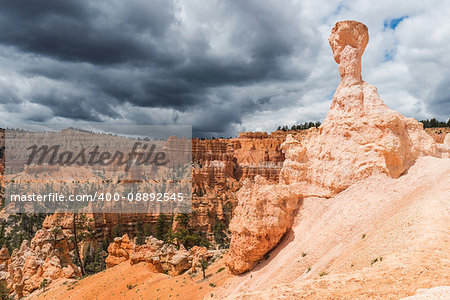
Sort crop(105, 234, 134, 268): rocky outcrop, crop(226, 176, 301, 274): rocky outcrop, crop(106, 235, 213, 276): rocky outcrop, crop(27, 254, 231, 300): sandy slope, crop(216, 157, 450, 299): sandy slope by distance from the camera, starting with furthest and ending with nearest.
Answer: crop(105, 234, 134, 268): rocky outcrop, crop(106, 235, 213, 276): rocky outcrop, crop(27, 254, 231, 300): sandy slope, crop(226, 176, 301, 274): rocky outcrop, crop(216, 157, 450, 299): sandy slope

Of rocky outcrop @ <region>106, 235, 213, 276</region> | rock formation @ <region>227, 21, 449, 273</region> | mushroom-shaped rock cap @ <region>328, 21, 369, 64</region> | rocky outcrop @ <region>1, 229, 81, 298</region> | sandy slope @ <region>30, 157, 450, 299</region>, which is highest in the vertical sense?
mushroom-shaped rock cap @ <region>328, 21, 369, 64</region>

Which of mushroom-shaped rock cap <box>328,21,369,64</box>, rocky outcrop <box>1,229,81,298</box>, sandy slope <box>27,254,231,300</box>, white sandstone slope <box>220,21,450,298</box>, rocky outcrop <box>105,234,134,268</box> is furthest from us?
rocky outcrop <box>105,234,134,268</box>

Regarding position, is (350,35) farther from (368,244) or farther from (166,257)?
(166,257)

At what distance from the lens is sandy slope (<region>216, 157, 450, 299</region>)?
547cm

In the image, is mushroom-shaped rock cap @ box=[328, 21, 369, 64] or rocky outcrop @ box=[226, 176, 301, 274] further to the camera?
mushroom-shaped rock cap @ box=[328, 21, 369, 64]

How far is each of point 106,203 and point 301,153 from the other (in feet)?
129

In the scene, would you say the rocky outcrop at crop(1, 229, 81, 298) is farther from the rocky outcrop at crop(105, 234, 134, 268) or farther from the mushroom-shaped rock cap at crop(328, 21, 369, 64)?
the mushroom-shaped rock cap at crop(328, 21, 369, 64)

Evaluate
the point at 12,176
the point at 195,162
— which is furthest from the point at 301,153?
the point at 12,176

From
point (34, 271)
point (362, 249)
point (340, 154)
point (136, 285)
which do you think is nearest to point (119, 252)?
point (34, 271)

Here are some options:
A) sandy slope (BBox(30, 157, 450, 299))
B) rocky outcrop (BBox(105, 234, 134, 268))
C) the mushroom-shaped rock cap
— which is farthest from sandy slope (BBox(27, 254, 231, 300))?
the mushroom-shaped rock cap

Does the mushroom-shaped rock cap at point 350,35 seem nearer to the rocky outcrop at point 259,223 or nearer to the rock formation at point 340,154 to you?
the rock formation at point 340,154

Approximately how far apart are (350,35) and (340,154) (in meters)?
5.83

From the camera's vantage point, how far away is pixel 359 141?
12.3m

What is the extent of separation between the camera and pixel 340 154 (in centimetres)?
1230
